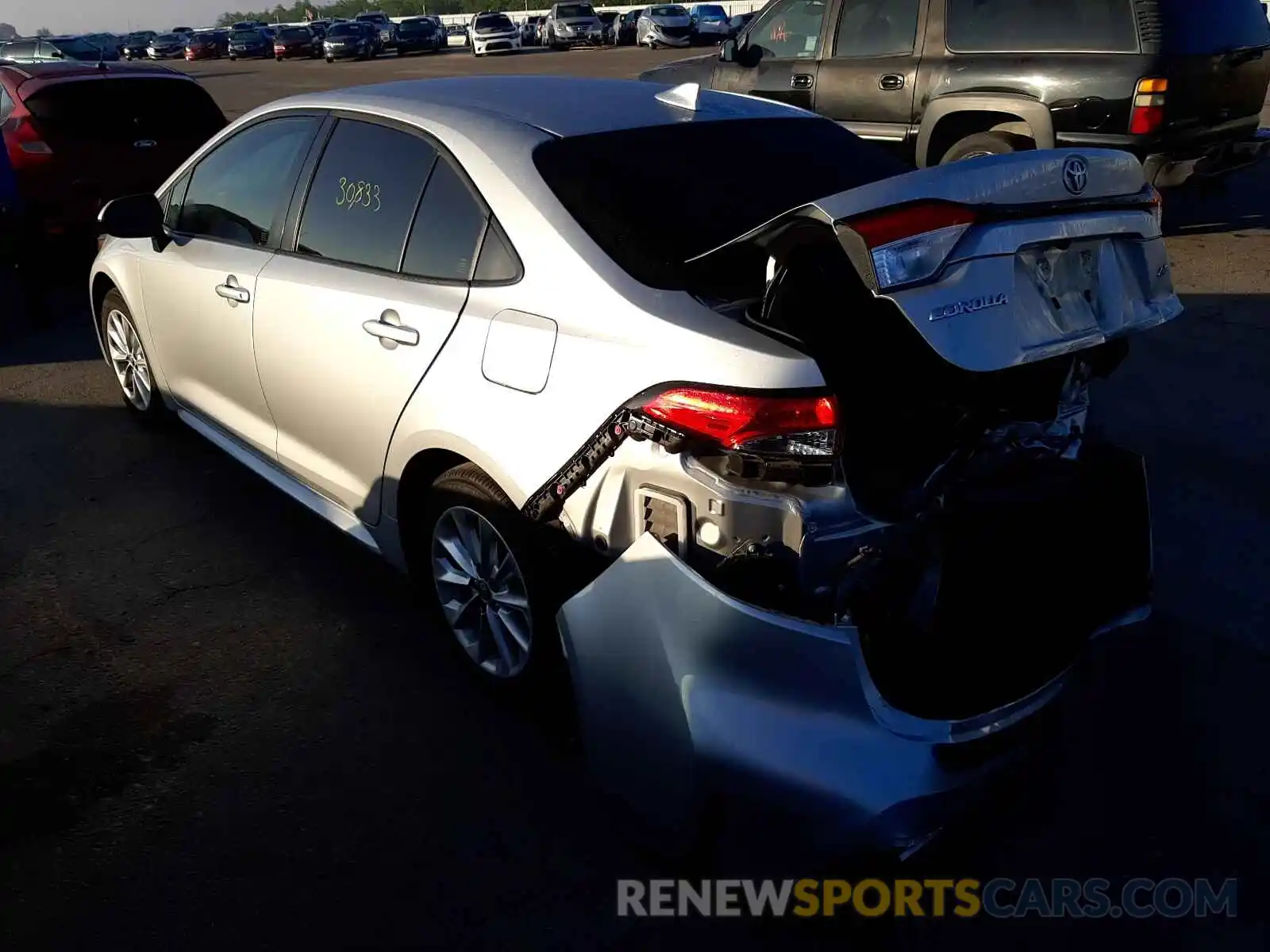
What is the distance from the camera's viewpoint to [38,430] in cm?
562

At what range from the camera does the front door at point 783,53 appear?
9.18 m

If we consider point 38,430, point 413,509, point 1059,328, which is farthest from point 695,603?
point 38,430

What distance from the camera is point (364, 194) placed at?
11.3 feet

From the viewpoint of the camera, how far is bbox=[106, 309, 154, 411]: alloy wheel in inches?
206

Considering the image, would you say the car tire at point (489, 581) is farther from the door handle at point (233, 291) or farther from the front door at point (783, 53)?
the front door at point (783, 53)

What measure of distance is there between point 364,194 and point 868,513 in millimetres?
2060

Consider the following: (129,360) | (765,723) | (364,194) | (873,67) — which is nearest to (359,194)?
(364,194)

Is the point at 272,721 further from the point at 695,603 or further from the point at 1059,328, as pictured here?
the point at 1059,328

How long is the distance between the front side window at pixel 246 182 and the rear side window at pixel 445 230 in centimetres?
92

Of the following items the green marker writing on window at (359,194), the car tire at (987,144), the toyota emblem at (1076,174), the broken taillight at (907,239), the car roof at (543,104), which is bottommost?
the car tire at (987,144)

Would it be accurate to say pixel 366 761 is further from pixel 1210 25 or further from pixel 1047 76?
pixel 1210 25

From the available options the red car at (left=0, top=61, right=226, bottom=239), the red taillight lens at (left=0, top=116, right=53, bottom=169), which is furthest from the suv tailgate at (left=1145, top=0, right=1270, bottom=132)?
the red taillight lens at (left=0, top=116, right=53, bottom=169)

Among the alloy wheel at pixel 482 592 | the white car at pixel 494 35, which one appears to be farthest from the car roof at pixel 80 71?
the white car at pixel 494 35

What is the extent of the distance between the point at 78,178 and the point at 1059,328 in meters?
7.80
